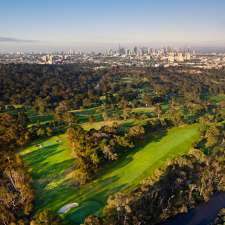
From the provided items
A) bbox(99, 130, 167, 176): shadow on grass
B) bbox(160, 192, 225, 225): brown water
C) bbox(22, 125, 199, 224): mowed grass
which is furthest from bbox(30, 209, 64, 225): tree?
bbox(99, 130, 167, 176): shadow on grass

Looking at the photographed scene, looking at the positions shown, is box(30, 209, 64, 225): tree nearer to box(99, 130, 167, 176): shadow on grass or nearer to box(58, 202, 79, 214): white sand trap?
box(58, 202, 79, 214): white sand trap

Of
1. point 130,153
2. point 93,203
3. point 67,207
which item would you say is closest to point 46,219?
point 67,207

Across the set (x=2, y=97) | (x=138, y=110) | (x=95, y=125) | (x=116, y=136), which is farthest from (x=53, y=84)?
(x=116, y=136)

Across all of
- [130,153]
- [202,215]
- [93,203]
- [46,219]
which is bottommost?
[202,215]

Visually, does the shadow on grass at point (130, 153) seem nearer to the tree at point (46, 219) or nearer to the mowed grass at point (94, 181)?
the mowed grass at point (94, 181)

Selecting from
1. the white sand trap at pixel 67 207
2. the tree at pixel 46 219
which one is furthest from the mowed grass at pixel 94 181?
the tree at pixel 46 219

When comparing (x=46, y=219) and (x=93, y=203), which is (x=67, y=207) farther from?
(x=46, y=219)
